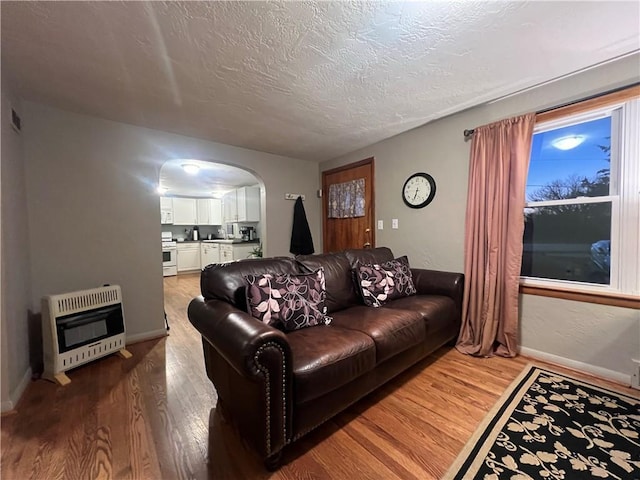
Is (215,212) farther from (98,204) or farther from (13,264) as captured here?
(13,264)

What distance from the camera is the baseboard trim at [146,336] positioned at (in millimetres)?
2748

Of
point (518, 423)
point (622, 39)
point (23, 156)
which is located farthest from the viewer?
point (23, 156)

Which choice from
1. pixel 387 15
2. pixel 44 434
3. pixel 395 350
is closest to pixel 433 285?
pixel 395 350

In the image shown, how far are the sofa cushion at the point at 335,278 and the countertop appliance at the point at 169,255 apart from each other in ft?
18.3

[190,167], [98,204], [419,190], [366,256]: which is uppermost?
[190,167]

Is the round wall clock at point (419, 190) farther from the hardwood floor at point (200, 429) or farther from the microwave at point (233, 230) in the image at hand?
the microwave at point (233, 230)

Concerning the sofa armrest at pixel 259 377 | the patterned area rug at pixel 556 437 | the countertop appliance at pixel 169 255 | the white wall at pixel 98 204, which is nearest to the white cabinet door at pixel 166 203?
the countertop appliance at pixel 169 255

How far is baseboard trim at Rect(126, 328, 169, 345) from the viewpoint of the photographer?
2748 millimetres

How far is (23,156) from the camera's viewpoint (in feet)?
7.24

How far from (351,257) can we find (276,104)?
61.9 inches

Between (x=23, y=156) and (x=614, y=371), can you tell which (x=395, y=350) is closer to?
(x=614, y=371)

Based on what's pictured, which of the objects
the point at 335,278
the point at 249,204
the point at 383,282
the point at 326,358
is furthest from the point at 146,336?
the point at 249,204

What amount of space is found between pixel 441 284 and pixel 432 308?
507 millimetres

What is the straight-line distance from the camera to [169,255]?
6598 millimetres
